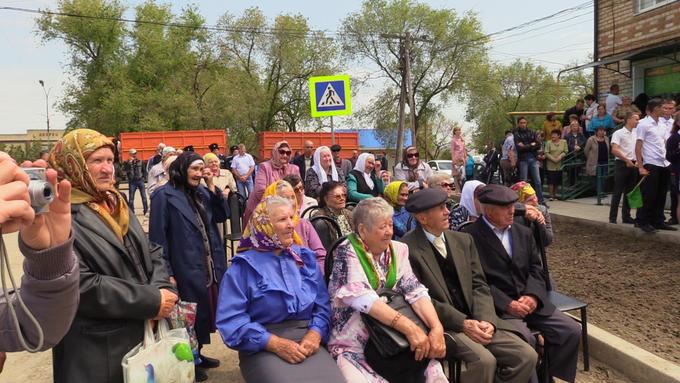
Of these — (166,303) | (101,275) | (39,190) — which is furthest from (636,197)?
(39,190)

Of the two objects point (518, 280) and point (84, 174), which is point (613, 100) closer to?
point (518, 280)

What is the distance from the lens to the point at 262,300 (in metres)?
2.90

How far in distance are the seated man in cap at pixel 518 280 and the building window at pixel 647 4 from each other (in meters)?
10.7

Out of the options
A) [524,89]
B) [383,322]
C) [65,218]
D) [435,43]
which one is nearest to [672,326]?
[383,322]

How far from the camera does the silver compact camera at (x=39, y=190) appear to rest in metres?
1.10

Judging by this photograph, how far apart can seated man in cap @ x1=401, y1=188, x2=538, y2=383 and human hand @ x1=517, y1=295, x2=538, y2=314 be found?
0.86 ft

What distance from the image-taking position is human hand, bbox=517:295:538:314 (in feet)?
11.4

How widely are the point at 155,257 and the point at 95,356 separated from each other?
65cm

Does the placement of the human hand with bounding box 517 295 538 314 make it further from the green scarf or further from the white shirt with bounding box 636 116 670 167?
the white shirt with bounding box 636 116 670 167

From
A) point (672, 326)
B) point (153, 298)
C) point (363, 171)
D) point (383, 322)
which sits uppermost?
point (363, 171)

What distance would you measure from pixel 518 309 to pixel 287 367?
5.57 ft

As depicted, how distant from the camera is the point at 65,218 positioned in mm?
1308

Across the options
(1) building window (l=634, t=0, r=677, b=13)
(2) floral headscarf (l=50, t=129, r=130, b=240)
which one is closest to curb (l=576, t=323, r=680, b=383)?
(2) floral headscarf (l=50, t=129, r=130, b=240)

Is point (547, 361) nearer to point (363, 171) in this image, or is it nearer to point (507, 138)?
point (363, 171)
